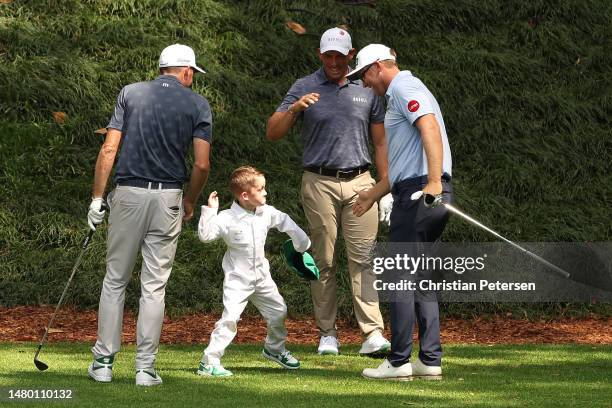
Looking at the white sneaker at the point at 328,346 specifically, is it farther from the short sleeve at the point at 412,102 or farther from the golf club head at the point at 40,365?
the short sleeve at the point at 412,102

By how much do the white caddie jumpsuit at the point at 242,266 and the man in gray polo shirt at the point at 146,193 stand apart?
1.22 feet

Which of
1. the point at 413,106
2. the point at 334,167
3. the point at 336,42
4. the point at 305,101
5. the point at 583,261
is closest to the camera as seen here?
the point at 413,106

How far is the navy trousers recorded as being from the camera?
756 cm

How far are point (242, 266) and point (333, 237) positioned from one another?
1.49 metres

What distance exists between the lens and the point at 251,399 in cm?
703

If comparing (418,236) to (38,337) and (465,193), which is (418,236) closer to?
(38,337)

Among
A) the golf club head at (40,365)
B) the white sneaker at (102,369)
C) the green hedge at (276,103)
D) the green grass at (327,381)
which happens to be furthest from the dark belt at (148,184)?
the green hedge at (276,103)

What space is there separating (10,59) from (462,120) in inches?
206

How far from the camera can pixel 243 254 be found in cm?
803

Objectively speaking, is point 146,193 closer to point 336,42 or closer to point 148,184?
point 148,184

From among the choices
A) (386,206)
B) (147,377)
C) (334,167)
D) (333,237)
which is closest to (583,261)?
(333,237)

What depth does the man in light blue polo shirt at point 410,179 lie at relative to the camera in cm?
752

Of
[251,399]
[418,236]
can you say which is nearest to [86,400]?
[251,399]

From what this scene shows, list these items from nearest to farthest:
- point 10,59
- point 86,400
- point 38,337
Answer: point 86,400 → point 38,337 → point 10,59
